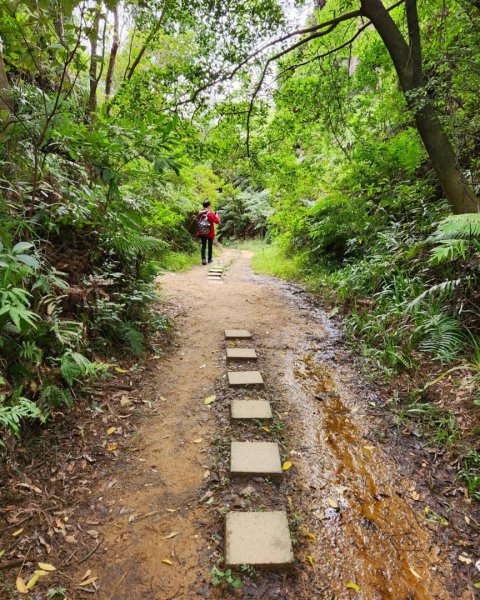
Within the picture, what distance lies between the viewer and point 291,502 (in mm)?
2279

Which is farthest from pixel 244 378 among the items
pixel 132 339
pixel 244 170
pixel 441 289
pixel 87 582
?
pixel 244 170

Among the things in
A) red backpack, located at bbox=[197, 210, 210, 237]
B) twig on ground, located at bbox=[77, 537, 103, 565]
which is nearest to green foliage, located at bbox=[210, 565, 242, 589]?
twig on ground, located at bbox=[77, 537, 103, 565]

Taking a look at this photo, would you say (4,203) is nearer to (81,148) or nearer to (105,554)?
(81,148)

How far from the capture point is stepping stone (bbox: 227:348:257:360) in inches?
163

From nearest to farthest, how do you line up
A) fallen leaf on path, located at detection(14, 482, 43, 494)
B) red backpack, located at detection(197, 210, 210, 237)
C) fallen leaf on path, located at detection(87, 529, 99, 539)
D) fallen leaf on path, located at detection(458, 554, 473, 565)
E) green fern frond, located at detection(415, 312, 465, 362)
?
1. fallen leaf on path, located at detection(458, 554, 473, 565)
2. fallen leaf on path, located at detection(87, 529, 99, 539)
3. fallen leaf on path, located at detection(14, 482, 43, 494)
4. green fern frond, located at detection(415, 312, 465, 362)
5. red backpack, located at detection(197, 210, 210, 237)

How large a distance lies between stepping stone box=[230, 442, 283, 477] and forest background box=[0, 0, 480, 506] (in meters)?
1.36

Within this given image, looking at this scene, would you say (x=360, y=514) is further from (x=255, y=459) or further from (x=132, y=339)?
(x=132, y=339)

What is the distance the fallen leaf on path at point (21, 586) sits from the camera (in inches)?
67.6

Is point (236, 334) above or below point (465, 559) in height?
above

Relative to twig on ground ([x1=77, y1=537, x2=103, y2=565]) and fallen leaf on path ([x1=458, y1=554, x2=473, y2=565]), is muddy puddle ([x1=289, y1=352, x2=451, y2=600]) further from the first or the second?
twig on ground ([x1=77, y1=537, x2=103, y2=565])

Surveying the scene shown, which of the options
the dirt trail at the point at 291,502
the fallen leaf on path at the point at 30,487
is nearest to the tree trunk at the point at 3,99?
the dirt trail at the point at 291,502

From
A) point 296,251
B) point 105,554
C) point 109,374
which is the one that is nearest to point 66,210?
point 109,374

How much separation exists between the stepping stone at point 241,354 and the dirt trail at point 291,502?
0.43 ft

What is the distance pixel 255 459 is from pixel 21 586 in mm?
1525
